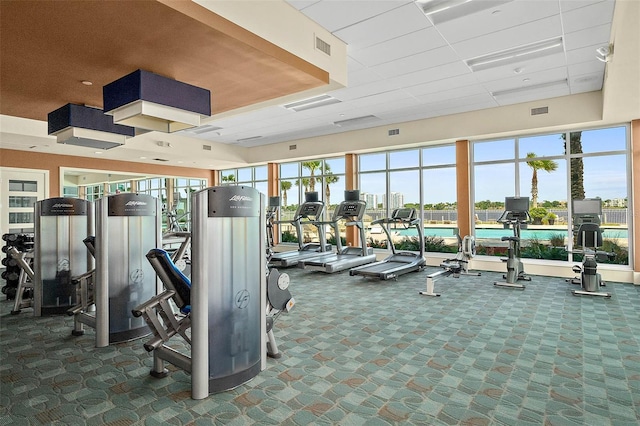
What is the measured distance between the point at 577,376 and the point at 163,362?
3.40 metres

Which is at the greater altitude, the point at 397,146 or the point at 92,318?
the point at 397,146

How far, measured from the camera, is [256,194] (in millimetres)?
3053

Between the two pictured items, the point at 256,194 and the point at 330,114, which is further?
the point at 330,114

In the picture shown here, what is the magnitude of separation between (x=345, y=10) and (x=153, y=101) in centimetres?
240

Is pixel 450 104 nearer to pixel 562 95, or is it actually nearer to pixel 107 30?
pixel 562 95

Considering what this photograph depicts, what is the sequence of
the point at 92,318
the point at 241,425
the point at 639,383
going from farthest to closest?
the point at 92,318 < the point at 639,383 < the point at 241,425

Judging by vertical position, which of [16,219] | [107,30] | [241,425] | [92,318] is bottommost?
[241,425]

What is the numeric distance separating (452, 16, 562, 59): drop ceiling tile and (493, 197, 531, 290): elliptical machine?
9.92 ft

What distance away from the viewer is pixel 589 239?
597 centimetres

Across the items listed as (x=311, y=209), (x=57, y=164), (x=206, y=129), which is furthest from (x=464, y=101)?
(x=57, y=164)

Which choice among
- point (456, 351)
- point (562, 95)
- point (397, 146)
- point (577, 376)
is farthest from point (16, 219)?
point (562, 95)

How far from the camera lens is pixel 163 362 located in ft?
10.1

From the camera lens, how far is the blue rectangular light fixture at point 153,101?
13.5ft

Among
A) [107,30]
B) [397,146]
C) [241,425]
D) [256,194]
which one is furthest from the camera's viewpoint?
[397,146]
